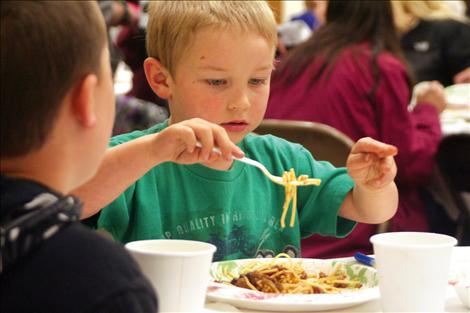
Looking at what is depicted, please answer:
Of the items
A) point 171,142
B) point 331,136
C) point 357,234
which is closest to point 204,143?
point 171,142

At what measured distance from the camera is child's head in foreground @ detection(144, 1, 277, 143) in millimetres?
1898

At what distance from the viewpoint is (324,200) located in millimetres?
2041

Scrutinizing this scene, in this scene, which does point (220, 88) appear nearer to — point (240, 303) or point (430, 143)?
point (240, 303)

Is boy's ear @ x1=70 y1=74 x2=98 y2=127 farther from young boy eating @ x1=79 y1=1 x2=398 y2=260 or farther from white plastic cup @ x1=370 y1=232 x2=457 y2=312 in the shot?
young boy eating @ x1=79 y1=1 x2=398 y2=260

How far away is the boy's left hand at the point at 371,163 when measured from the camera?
1736 mm

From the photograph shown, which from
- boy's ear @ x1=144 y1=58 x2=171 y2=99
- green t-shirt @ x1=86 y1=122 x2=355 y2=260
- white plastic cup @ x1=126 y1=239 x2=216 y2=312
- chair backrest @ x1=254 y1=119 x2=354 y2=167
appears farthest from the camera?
chair backrest @ x1=254 y1=119 x2=354 y2=167

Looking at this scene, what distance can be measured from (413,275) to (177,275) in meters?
0.35

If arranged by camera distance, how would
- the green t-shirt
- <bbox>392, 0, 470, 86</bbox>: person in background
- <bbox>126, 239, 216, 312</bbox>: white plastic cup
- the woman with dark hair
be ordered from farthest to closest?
<bbox>392, 0, 470, 86</bbox>: person in background, the woman with dark hair, the green t-shirt, <bbox>126, 239, 216, 312</bbox>: white plastic cup

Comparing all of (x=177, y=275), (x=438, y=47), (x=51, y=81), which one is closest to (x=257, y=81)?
(x=177, y=275)

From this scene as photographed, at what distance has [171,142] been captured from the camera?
1.55 metres

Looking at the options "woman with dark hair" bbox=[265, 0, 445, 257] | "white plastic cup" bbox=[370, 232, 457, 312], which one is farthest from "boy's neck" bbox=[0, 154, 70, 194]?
"woman with dark hair" bbox=[265, 0, 445, 257]

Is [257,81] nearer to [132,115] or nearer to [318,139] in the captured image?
[318,139]

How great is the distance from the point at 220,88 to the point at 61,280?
85 cm

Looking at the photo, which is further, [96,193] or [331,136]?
[331,136]
